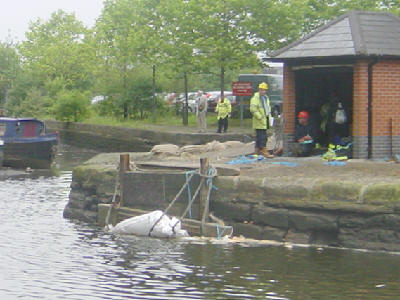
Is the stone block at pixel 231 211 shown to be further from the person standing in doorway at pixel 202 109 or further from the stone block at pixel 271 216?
the person standing in doorway at pixel 202 109

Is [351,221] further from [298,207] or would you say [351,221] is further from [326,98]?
[326,98]

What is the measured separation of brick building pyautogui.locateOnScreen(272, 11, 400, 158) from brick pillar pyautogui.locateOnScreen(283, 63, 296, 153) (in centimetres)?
2

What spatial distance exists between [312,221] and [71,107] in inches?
1532

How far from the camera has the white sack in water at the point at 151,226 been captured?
53.2 feet

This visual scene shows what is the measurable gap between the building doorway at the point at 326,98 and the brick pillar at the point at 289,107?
240 mm

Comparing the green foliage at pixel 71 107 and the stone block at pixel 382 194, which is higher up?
the green foliage at pixel 71 107

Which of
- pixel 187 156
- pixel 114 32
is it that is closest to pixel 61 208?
pixel 187 156

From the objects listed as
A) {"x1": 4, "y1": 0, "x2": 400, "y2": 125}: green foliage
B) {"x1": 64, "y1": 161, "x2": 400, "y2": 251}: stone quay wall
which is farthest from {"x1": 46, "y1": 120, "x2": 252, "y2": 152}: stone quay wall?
{"x1": 64, "y1": 161, "x2": 400, "y2": 251}: stone quay wall

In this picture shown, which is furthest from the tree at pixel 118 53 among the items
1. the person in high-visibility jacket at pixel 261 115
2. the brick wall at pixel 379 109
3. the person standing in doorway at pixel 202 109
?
the brick wall at pixel 379 109

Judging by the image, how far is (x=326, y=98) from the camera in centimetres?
2091

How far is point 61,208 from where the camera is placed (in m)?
21.8

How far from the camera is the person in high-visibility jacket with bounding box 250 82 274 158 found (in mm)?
19317

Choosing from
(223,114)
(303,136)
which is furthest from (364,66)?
(223,114)

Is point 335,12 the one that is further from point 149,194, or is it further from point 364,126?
point 149,194
